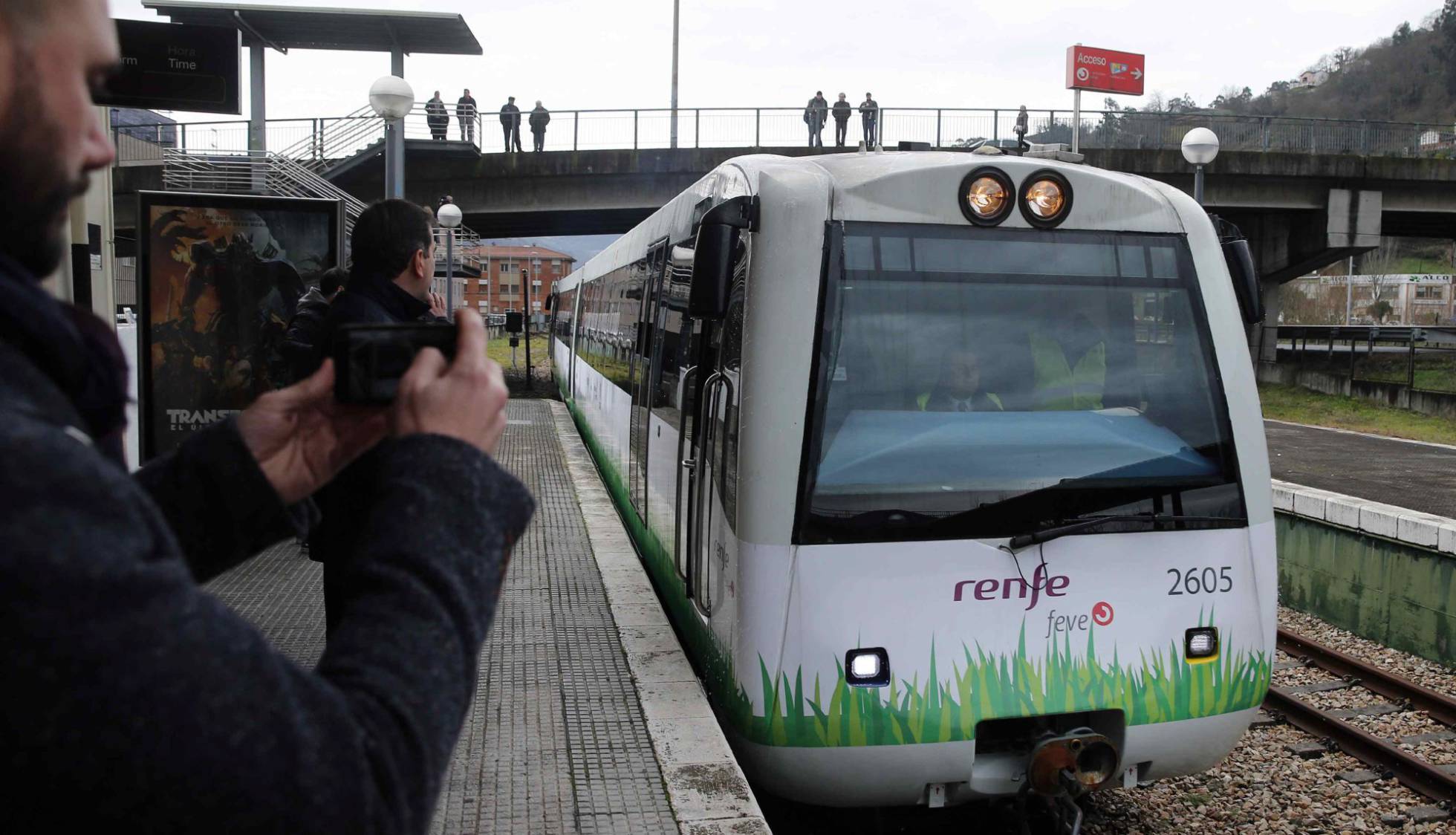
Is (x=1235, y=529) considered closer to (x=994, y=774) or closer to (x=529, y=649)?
(x=994, y=774)

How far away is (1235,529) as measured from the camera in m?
4.93

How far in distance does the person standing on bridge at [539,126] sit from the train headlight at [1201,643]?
26.7 metres

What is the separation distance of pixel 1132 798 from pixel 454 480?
18.7ft

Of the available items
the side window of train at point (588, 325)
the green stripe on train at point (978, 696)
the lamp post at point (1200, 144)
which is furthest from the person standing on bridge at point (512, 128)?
the green stripe on train at point (978, 696)

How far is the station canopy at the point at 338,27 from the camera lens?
32.0 m

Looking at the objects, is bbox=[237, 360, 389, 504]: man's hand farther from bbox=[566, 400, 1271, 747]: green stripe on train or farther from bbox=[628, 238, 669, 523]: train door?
bbox=[628, 238, 669, 523]: train door

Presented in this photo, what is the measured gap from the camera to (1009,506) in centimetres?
472

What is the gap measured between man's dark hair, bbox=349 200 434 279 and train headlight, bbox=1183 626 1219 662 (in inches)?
128

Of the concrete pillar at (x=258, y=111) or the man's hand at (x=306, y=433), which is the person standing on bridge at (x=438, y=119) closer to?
the concrete pillar at (x=258, y=111)

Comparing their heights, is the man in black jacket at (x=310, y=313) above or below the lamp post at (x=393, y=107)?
below

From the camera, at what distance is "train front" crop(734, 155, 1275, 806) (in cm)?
457

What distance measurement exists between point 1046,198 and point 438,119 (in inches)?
1025

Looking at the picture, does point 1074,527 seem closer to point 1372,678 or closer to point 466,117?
point 1372,678

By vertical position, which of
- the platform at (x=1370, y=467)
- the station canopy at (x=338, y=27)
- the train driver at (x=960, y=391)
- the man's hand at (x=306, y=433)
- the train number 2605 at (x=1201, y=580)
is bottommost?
the platform at (x=1370, y=467)
